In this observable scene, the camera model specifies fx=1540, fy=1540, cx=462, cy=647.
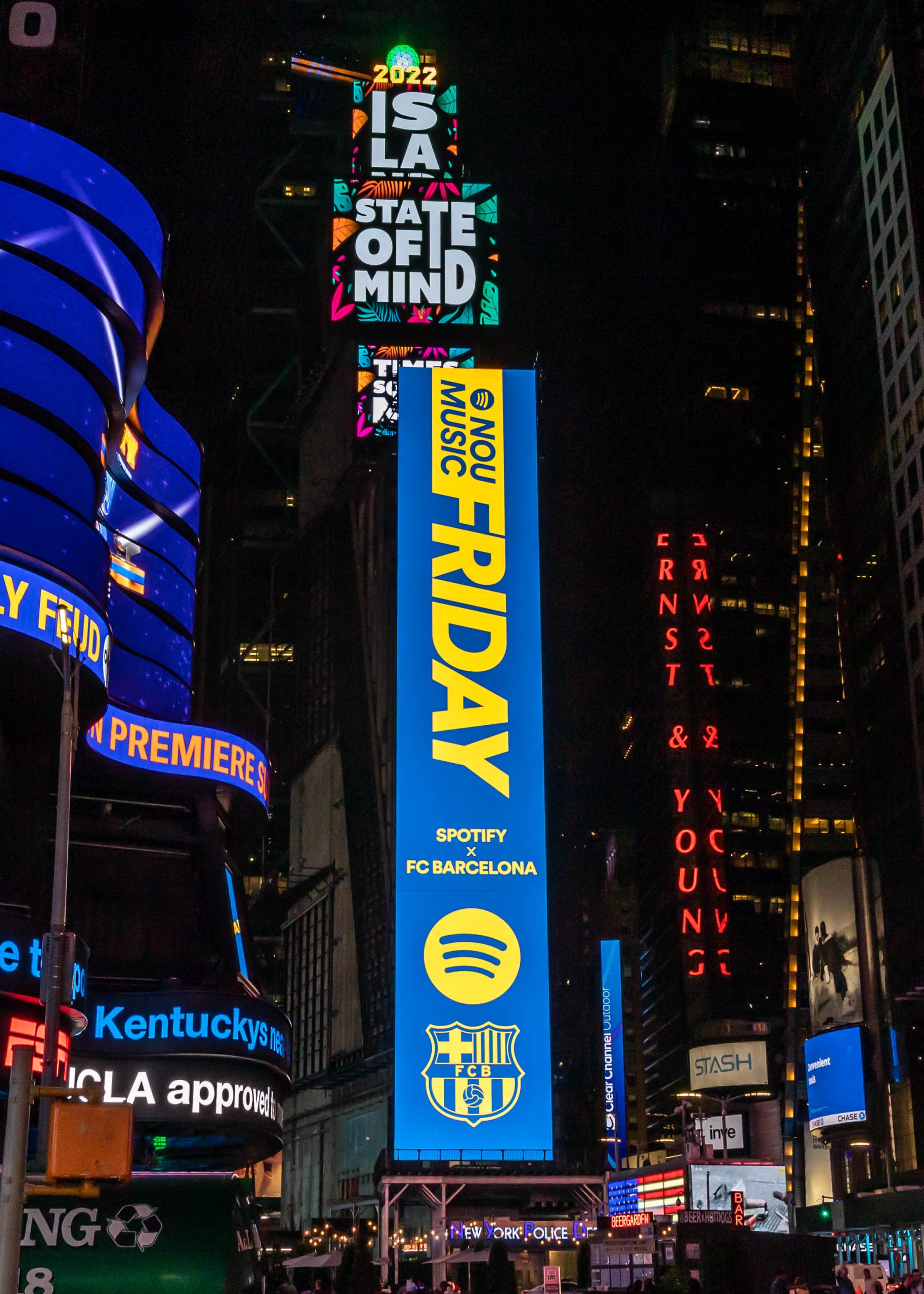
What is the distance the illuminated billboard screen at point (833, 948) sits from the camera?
88750mm

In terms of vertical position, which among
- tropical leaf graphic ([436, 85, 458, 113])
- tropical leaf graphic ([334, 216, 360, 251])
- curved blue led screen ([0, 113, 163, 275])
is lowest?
curved blue led screen ([0, 113, 163, 275])

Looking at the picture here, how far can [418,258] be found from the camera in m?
78.5

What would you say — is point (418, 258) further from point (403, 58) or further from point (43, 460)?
point (43, 460)

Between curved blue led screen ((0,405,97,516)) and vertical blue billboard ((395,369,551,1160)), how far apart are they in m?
31.7

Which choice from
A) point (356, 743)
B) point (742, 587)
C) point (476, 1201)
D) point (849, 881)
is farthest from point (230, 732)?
point (742, 587)

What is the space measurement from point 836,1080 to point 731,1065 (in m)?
25.4

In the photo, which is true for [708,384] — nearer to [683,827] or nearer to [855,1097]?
[683,827]

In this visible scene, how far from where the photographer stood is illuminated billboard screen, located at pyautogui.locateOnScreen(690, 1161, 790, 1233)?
9650cm

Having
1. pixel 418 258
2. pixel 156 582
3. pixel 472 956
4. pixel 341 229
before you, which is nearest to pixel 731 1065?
pixel 472 956

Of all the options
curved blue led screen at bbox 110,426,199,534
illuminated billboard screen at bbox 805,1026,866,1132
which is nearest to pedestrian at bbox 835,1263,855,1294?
curved blue led screen at bbox 110,426,199,534

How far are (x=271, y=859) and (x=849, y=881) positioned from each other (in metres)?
44.4

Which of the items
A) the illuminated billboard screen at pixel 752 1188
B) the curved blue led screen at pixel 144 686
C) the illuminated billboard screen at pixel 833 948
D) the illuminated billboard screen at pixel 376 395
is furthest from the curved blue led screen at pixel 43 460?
the illuminated billboard screen at pixel 752 1188

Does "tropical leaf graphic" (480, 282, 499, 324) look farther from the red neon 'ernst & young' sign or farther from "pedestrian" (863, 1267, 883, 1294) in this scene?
"pedestrian" (863, 1267, 883, 1294)

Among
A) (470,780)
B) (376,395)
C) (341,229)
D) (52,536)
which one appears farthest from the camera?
(376,395)
